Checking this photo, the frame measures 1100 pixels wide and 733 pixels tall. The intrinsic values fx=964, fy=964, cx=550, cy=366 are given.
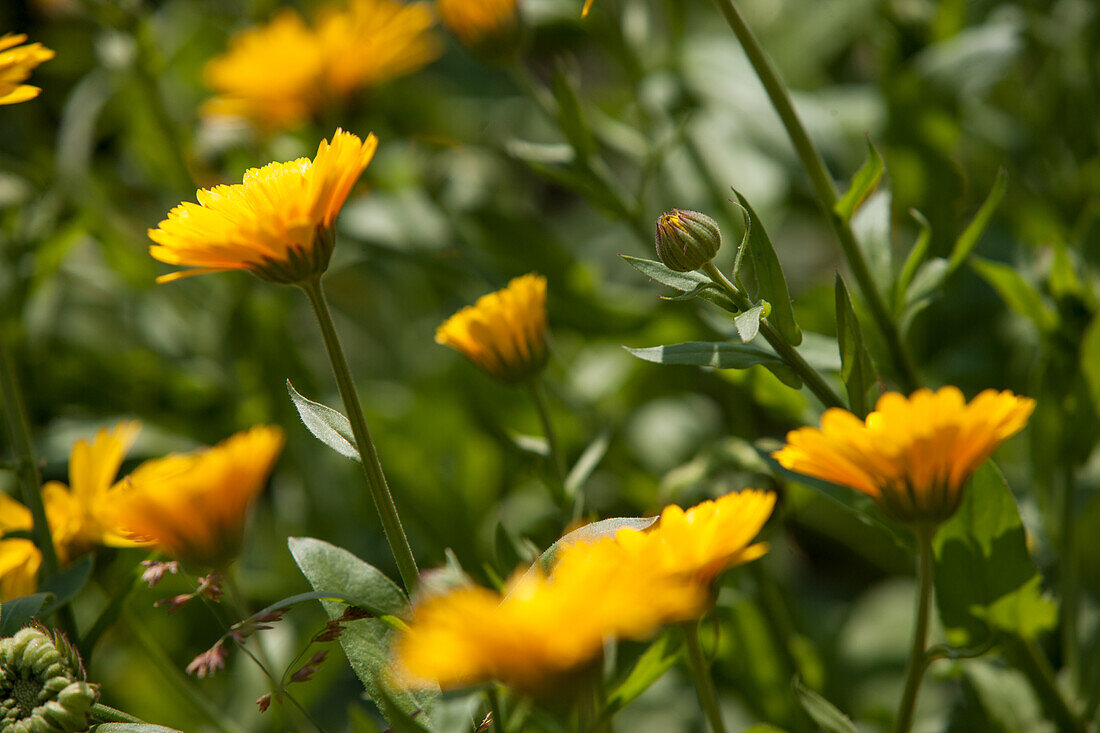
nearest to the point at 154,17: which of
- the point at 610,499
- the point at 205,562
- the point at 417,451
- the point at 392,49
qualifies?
the point at 392,49

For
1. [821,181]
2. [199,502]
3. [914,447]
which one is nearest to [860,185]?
[821,181]

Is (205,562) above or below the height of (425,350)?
above

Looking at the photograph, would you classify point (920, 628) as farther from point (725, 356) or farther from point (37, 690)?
point (37, 690)

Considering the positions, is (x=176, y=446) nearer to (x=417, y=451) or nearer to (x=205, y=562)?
(x=417, y=451)

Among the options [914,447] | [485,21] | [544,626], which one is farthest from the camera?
[485,21]

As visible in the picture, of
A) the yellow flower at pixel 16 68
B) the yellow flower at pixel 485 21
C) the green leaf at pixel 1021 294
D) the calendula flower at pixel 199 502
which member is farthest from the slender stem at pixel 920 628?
the yellow flower at pixel 485 21

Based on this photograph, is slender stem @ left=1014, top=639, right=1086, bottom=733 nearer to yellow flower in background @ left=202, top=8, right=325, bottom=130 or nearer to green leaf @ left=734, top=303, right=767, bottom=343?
green leaf @ left=734, top=303, right=767, bottom=343
